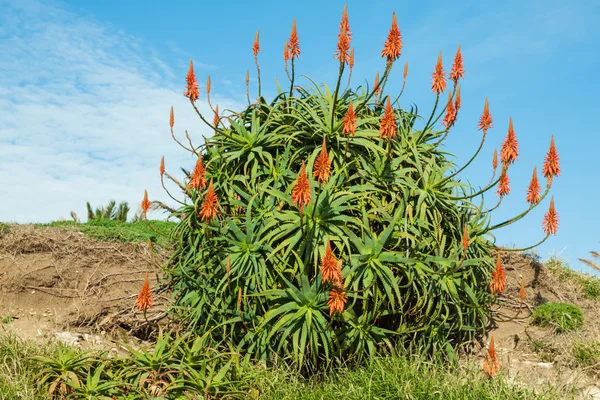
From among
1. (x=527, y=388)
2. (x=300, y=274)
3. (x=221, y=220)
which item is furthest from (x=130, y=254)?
(x=527, y=388)

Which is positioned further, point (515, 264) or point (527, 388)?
point (515, 264)

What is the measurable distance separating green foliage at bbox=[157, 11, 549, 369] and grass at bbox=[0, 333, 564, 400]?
0.63ft

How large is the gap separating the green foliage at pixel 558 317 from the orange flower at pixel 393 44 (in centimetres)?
419

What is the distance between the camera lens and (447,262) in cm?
589

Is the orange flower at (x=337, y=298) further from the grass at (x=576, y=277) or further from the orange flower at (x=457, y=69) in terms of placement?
the grass at (x=576, y=277)

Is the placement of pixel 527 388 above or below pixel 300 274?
below

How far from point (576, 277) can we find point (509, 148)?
18.1 feet

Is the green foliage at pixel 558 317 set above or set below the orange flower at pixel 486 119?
below

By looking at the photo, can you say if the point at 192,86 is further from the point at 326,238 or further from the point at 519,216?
the point at 519,216

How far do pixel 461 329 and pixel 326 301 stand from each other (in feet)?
6.00

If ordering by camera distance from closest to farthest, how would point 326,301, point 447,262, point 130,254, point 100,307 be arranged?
point 326,301 → point 447,262 → point 100,307 → point 130,254

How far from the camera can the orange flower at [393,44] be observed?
18.4 feet

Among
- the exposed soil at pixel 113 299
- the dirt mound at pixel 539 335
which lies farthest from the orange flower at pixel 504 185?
the exposed soil at pixel 113 299

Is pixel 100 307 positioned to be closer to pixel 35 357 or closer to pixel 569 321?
pixel 35 357
